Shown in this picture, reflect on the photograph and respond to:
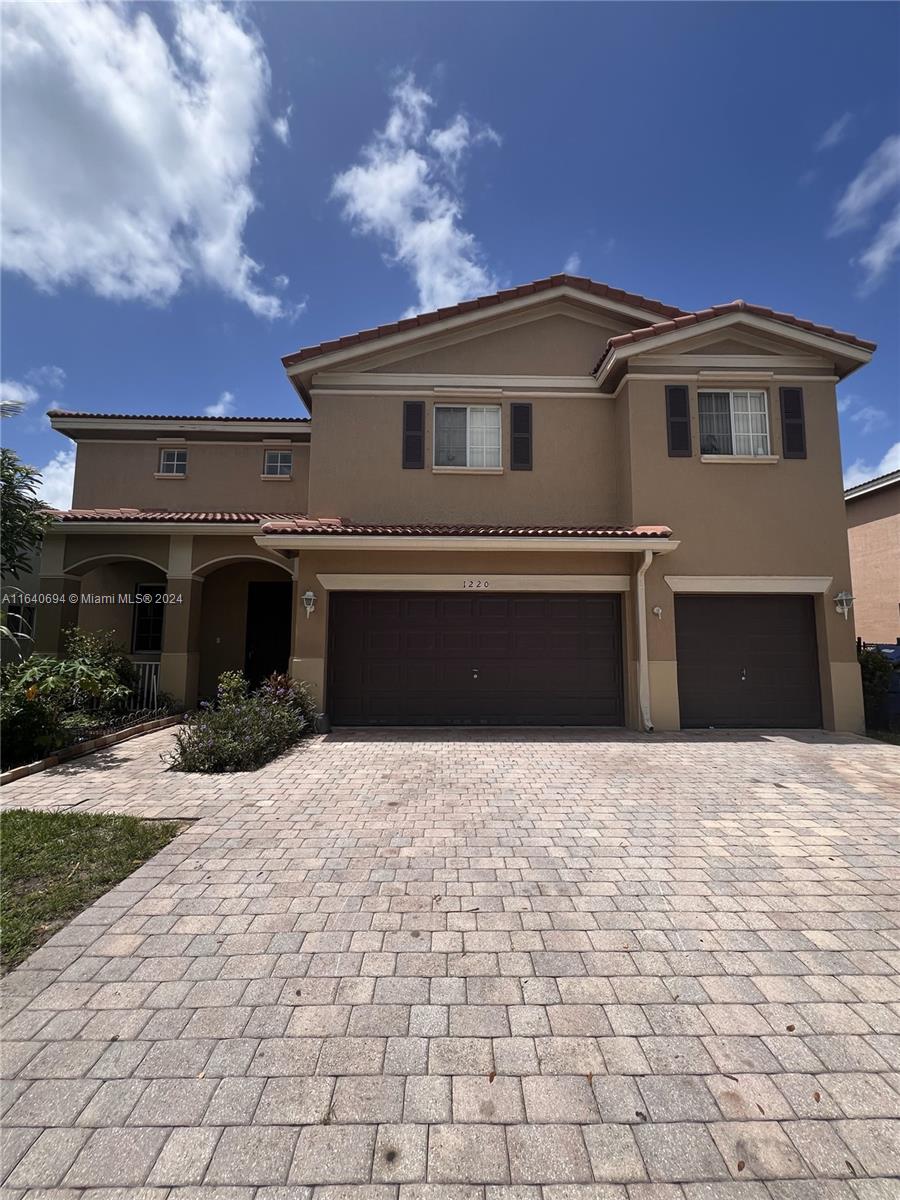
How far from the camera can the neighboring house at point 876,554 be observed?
15906mm

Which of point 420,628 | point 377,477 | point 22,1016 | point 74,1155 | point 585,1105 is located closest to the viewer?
point 74,1155

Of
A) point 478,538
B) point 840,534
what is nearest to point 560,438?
point 478,538

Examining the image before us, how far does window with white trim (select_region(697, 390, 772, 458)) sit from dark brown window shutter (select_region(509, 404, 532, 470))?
3.39 metres

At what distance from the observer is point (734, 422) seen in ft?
35.6

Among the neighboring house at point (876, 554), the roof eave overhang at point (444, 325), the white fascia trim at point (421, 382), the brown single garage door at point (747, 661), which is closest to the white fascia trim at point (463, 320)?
the roof eave overhang at point (444, 325)

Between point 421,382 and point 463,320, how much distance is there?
1601mm

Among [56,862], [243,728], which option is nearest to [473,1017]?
[56,862]

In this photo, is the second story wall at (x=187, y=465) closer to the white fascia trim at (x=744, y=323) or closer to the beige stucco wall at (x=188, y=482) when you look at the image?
the beige stucco wall at (x=188, y=482)

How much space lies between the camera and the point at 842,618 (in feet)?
33.7

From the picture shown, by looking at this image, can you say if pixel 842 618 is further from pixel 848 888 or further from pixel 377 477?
pixel 377 477

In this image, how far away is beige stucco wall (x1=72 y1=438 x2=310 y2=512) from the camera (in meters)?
14.6

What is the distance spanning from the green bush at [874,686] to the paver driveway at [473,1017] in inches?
257

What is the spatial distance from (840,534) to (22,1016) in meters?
12.9

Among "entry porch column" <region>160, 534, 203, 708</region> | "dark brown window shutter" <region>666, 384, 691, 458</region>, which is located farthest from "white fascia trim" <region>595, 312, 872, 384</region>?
"entry porch column" <region>160, 534, 203, 708</region>
